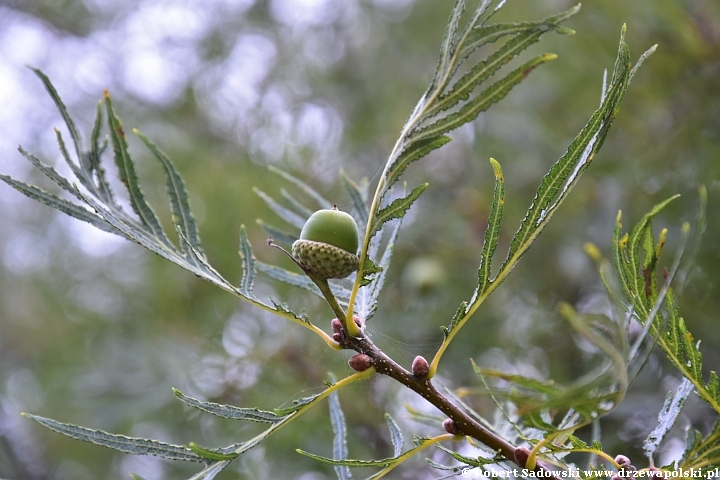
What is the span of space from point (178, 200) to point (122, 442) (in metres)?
0.27

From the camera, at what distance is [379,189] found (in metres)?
0.60

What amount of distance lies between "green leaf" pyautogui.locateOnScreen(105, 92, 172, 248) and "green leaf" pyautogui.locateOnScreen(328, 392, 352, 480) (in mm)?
290

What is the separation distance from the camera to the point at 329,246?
1.96 ft

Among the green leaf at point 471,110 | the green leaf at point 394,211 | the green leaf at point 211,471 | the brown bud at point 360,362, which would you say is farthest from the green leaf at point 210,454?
the green leaf at point 471,110

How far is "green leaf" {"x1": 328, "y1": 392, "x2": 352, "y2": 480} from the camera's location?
0.70 meters

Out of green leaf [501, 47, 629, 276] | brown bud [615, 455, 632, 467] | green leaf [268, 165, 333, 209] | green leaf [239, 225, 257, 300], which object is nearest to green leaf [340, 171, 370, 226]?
green leaf [268, 165, 333, 209]

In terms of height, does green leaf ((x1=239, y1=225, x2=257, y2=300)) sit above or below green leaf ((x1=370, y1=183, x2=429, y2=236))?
below

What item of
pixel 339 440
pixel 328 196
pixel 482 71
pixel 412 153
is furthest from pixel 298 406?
pixel 328 196

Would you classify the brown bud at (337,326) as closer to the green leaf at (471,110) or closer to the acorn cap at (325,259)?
the acorn cap at (325,259)

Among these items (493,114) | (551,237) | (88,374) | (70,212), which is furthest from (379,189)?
(88,374)

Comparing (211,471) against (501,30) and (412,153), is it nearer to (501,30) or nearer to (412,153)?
(412,153)

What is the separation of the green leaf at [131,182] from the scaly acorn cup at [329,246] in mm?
170

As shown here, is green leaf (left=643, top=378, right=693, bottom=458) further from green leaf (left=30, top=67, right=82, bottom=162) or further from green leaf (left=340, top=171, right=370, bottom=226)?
green leaf (left=30, top=67, right=82, bottom=162)

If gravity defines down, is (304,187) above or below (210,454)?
above
